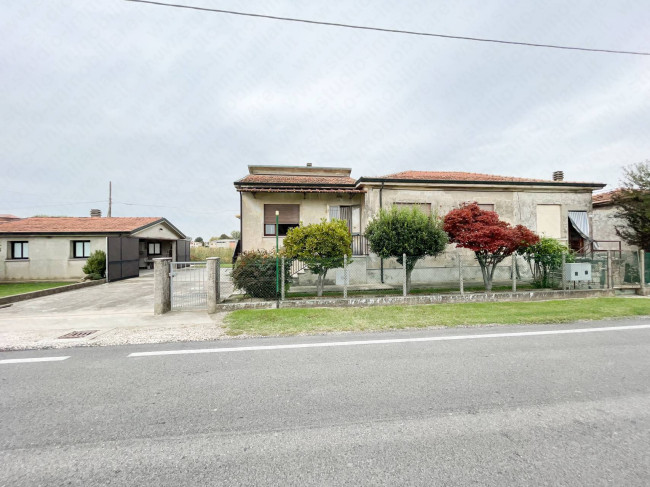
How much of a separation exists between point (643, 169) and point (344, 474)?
740 inches

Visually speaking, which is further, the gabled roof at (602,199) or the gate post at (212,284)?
the gabled roof at (602,199)

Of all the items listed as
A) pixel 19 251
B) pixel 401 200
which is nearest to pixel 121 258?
pixel 19 251

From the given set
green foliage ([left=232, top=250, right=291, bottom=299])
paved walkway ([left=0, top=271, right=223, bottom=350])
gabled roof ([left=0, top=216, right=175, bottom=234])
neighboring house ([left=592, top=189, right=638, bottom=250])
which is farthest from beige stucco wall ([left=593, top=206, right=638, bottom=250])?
gabled roof ([left=0, top=216, right=175, bottom=234])

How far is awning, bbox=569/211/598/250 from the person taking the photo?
15.0 meters

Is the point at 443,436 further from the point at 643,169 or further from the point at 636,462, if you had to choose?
the point at 643,169

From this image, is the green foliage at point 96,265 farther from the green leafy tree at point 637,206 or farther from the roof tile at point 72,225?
the green leafy tree at point 637,206

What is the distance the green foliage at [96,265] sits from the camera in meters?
16.6

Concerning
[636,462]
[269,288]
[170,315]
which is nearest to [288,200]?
[269,288]

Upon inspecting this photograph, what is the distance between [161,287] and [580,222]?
18.7 meters

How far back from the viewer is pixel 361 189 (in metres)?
14.1

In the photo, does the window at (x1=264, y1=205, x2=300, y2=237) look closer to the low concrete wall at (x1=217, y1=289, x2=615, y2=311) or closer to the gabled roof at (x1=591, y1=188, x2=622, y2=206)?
the low concrete wall at (x1=217, y1=289, x2=615, y2=311)

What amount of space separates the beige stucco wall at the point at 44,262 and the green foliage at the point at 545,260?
74.4 ft

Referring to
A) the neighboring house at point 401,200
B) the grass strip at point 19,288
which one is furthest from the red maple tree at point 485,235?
the grass strip at point 19,288

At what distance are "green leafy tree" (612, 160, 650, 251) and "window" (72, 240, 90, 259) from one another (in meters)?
28.8
